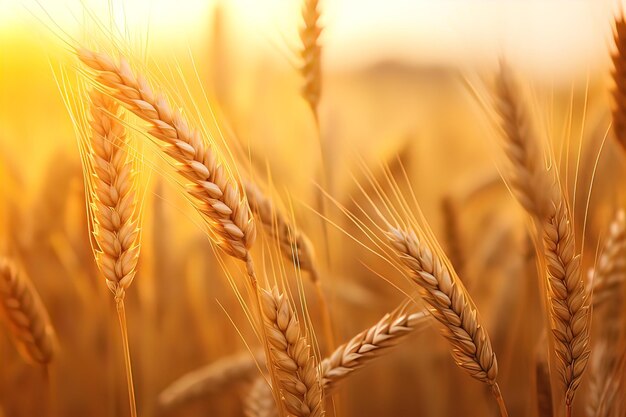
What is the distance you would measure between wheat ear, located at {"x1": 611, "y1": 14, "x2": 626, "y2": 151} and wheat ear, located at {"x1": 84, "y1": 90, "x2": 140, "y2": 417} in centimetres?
49

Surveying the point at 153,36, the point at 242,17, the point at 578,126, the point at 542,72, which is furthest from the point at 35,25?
the point at 578,126

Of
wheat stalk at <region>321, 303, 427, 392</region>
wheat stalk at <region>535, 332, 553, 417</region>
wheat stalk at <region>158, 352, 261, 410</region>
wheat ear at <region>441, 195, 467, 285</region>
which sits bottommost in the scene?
wheat stalk at <region>535, 332, 553, 417</region>

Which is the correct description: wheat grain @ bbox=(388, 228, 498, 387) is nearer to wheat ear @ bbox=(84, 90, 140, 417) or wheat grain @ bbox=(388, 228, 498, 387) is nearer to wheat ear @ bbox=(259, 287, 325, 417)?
wheat ear @ bbox=(259, 287, 325, 417)

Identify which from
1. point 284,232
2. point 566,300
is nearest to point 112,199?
point 284,232

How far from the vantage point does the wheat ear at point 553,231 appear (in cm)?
49

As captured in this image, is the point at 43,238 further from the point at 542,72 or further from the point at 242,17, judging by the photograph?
the point at 542,72

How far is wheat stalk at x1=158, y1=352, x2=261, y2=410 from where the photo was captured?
73 centimetres

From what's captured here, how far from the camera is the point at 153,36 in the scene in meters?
0.70

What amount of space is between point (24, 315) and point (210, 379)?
227 millimetres

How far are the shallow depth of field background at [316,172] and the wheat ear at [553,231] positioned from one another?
0.16m

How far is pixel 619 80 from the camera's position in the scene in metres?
0.61

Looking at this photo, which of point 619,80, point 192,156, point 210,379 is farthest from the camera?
point 210,379

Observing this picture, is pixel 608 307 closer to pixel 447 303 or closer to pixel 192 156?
pixel 447 303

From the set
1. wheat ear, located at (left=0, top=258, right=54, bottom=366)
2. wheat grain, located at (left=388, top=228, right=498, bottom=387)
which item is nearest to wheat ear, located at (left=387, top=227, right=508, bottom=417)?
wheat grain, located at (left=388, top=228, right=498, bottom=387)
